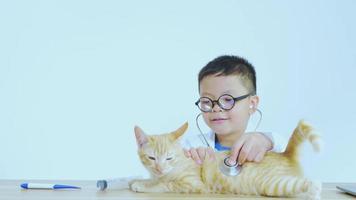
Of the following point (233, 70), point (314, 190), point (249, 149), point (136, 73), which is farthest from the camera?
point (136, 73)

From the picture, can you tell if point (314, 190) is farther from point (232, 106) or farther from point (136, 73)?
point (136, 73)

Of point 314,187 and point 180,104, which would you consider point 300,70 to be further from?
point 314,187

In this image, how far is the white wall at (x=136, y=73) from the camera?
1514 millimetres

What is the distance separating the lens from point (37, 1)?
1539mm

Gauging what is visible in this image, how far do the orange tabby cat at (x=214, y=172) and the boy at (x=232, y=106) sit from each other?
0.08ft

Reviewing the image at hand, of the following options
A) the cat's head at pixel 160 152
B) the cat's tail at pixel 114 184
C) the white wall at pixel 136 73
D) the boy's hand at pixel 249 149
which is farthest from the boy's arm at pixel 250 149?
the white wall at pixel 136 73

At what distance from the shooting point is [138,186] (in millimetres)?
770

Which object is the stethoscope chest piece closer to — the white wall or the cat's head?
the cat's head

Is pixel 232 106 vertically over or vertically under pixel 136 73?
under

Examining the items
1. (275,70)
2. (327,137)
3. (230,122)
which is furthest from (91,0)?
(327,137)

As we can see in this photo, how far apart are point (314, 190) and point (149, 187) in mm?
287

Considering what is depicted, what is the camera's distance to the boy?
0.79 metres

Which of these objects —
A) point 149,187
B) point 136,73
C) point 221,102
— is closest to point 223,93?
point 221,102

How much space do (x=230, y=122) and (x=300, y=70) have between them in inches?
27.8
